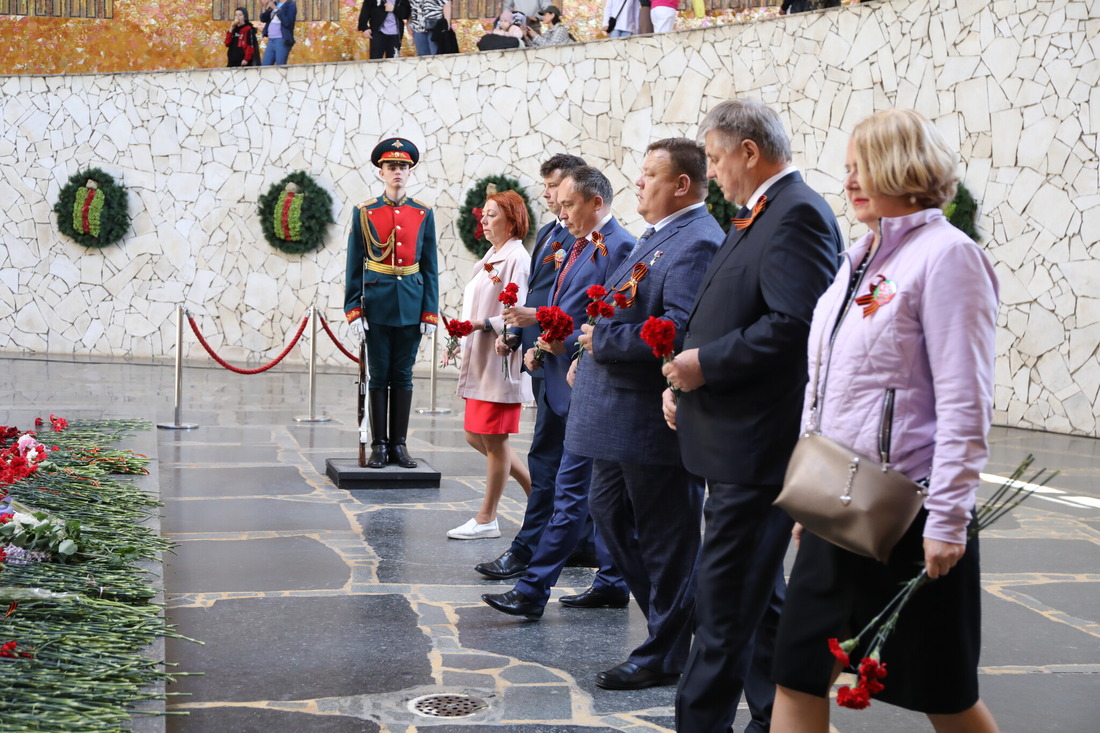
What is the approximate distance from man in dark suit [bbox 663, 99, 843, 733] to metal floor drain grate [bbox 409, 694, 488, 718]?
0.74 m

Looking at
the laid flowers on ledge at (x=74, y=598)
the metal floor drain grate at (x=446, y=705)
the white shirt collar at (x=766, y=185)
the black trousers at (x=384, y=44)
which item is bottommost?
the metal floor drain grate at (x=446, y=705)

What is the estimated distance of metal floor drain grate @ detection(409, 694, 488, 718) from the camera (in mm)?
3205

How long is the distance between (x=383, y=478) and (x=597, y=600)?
106 inches

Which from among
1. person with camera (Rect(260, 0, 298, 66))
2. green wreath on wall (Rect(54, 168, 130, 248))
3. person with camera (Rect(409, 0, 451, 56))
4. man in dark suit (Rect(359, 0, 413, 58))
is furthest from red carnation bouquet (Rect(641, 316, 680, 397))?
person with camera (Rect(260, 0, 298, 66))

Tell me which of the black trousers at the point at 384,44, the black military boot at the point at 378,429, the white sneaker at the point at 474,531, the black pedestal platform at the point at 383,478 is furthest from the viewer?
the black trousers at the point at 384,44

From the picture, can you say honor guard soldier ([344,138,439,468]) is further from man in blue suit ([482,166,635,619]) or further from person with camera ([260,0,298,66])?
person with camera ([260,0,298,66])

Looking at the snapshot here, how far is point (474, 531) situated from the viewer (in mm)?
5496

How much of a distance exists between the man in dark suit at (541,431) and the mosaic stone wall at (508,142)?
23.6 feet

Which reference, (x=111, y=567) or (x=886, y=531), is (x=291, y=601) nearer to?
(x=111, y=567)

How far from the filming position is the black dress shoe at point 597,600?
441cm

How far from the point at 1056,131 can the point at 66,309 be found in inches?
508

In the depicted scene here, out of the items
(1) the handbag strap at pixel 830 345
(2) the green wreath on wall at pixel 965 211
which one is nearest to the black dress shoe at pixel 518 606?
(1) the handbag strap at pixel 830 345

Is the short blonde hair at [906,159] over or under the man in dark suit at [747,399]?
over

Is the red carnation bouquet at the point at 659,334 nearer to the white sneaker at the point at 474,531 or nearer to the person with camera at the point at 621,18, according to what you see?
the white sneaker at the point at 474,531
